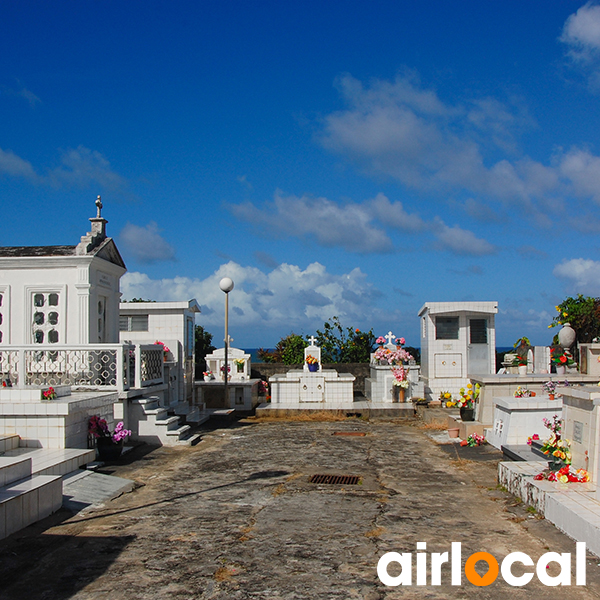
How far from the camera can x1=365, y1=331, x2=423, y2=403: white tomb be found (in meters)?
17.6

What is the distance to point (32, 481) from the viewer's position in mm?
6414

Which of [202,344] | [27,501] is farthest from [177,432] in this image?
[202,344]

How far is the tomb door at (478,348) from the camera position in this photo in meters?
19.3

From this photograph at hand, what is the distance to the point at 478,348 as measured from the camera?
63.6 feet

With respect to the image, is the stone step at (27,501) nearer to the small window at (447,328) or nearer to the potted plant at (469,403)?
the potted plant at (469,403)

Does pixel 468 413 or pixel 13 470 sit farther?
pixel 468 413

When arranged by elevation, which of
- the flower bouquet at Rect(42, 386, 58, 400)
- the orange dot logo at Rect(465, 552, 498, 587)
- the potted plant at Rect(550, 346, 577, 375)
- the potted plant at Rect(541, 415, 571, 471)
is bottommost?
the orange dot logo at Rect(465, 552, 498, 587)

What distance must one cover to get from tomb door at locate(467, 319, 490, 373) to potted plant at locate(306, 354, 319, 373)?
5.28 m

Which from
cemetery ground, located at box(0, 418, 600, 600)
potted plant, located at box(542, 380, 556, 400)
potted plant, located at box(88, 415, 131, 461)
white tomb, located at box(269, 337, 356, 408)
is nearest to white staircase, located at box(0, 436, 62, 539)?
cemetery ground, located at box(0, 418, 600, 600)

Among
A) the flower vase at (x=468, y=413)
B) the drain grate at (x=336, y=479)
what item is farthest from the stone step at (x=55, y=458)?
the flower vase at (x=468, y=413)

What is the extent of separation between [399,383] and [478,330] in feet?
13.3

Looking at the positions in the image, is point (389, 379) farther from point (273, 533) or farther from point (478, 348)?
point (273, 533)

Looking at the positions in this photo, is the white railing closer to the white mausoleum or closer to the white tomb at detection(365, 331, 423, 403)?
the white mausoleum

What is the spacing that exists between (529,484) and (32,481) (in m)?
5.68
